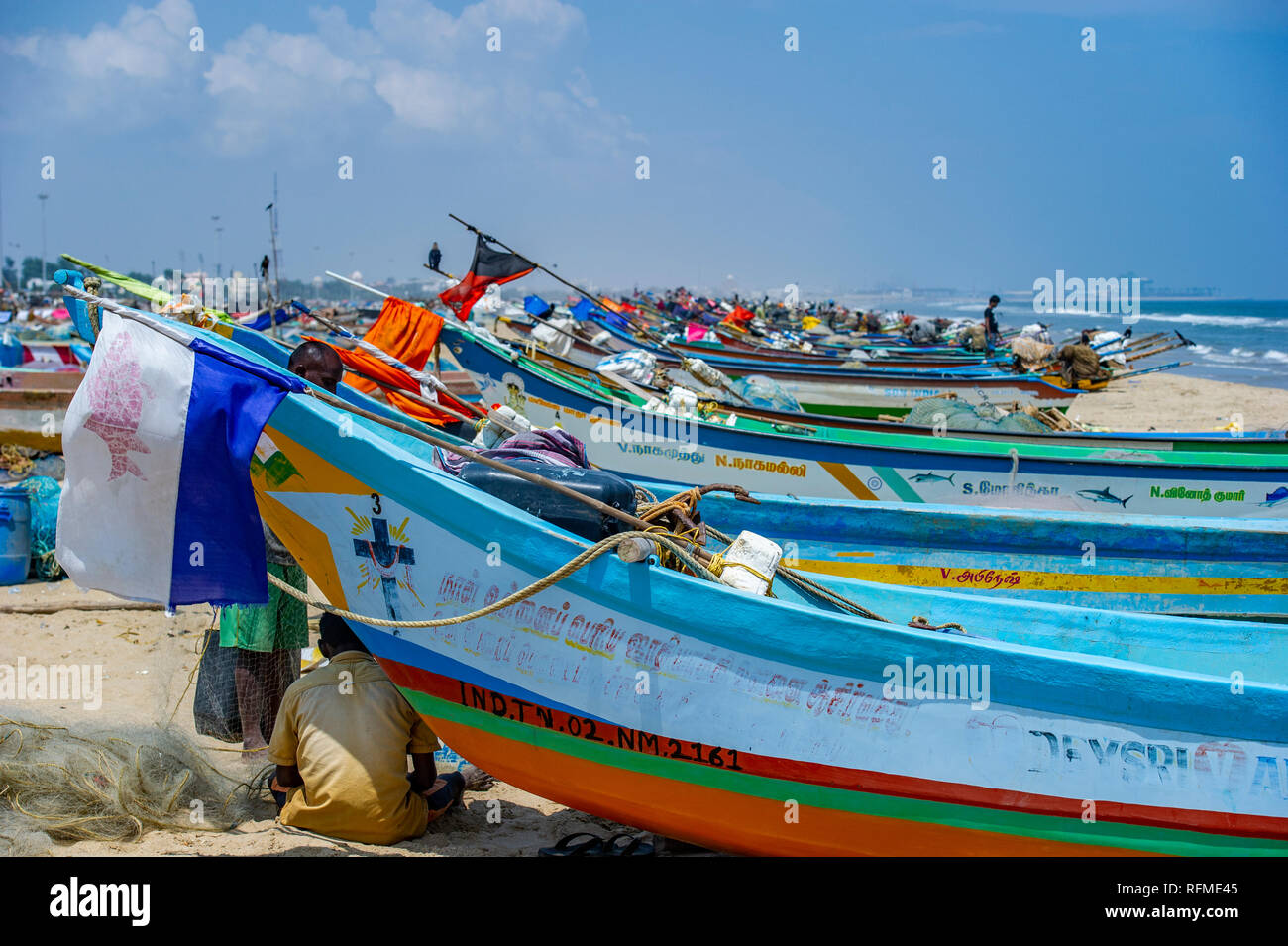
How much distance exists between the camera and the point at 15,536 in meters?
7.12

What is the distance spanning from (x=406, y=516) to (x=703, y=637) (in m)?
1.18

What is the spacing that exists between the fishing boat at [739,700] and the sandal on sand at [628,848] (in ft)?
0.54

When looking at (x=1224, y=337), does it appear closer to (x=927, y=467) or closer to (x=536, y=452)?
(x=927, y=467)

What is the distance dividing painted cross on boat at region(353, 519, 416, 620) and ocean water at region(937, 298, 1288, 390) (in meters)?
31.6

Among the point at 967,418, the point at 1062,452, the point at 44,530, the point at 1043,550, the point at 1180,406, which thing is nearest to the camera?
the point at 1043,550

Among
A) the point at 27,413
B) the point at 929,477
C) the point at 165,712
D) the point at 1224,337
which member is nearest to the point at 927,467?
the point at 929,477

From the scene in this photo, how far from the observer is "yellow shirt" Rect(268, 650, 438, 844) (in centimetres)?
349

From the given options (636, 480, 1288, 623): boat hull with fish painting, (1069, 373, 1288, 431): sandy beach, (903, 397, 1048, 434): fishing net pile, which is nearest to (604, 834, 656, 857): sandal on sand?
(636, 480, 1288, 623): boat hull with fish painting

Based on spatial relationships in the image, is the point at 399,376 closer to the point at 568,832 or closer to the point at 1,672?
the point at 1,672

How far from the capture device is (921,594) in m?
4.20

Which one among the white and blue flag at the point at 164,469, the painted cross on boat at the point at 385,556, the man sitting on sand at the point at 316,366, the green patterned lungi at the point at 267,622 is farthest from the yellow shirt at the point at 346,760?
the man sitting on sand at the point at 316,366

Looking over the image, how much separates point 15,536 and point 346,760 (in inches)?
204
